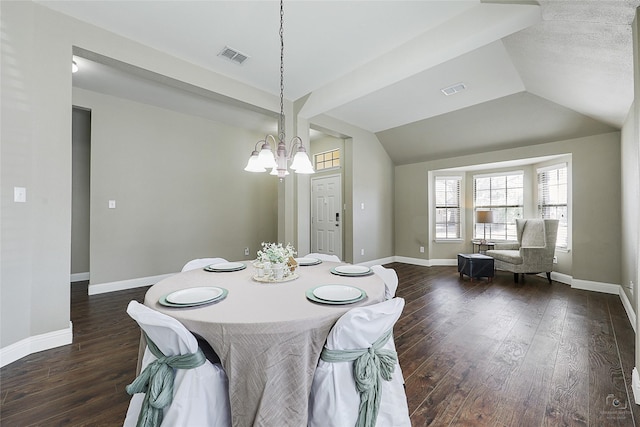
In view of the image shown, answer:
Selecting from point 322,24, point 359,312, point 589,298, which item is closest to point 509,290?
point 589,298

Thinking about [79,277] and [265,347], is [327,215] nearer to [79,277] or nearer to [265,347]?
[79,277]

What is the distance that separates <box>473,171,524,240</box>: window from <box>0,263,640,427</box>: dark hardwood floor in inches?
86.6

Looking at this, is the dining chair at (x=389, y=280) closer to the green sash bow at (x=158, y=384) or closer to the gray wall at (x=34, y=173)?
the green sash bow at (x=158, y=384)

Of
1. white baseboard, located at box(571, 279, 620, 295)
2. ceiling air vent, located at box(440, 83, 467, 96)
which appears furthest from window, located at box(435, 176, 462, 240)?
ceiling air vent, located at box(440, 83, 467, 96)

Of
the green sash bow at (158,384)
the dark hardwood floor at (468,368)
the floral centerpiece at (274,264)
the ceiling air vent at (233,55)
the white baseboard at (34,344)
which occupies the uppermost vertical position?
the ceiling air vent at (233,55)

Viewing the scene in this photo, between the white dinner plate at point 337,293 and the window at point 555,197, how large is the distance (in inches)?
193

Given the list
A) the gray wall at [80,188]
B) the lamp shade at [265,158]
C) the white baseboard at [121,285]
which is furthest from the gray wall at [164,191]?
the lamp shade at [265,158]

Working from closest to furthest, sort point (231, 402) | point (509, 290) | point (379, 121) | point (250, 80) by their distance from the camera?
point (231, 402) → point (250, 80) → point (509, 290) → point (379, 121)

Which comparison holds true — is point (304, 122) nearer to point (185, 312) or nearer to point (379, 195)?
point (379, 195)

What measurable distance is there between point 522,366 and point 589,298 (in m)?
2.56

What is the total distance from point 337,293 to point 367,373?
38 cm

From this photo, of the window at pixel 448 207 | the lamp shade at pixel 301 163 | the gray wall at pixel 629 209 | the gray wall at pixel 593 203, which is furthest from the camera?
the window at pixel 448 207

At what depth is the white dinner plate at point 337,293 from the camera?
4.31 ft

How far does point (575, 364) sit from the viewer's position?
2037mm
